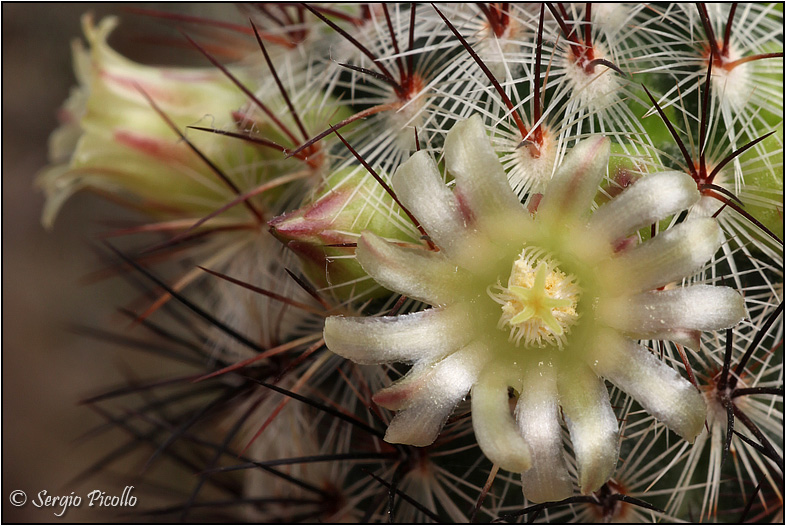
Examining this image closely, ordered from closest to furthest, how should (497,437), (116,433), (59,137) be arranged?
(497,437), (59,137), (116,433)

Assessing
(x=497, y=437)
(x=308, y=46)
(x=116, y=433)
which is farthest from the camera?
(x=116, y=433)

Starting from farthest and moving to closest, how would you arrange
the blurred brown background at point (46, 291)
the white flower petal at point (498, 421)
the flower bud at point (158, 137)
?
1. the blurred brown background at point (46, 291)
2. the flower bud at point (158, 137)
3. the white flower petal at point (498, 421)

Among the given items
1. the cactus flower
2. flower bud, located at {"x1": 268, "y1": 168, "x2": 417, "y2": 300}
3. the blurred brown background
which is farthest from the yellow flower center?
the blurred brown background

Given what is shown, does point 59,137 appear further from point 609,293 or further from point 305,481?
point 609,293

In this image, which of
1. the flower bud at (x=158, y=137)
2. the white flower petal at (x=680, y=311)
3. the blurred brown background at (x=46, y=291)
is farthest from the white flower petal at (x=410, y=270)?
the blurred brown background at (x=46, y=291)

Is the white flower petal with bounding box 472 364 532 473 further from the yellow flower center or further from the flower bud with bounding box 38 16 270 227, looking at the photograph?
the flower bud with bounding box 38 16 270 227

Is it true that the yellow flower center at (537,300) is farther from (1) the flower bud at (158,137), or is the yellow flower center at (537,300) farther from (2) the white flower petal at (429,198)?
(1) the flower bud at (158,137)

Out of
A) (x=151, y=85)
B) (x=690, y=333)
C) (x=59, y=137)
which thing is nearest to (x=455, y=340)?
(x=690, y=333)
